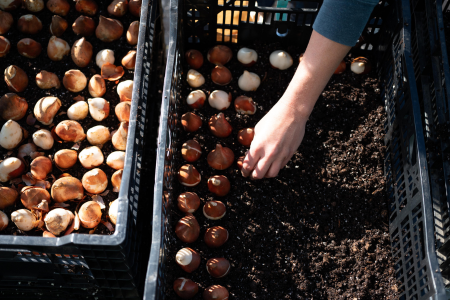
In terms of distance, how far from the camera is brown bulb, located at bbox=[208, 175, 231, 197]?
126 cm

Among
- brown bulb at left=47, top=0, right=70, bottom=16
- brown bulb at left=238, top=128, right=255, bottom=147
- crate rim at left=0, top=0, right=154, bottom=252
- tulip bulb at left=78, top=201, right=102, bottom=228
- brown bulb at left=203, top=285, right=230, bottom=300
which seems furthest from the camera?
brown bulb at left=47, top=0, right=70, bottom=16

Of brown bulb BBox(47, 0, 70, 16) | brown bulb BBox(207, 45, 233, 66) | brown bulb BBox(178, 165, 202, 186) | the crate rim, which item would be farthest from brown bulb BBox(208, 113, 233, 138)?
brown bulb BBox(47, 0, 70, 16)

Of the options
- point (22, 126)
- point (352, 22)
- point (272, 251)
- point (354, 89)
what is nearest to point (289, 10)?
point (354, 89)

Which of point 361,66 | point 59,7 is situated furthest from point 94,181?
point 361,66

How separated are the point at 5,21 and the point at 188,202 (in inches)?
42.1

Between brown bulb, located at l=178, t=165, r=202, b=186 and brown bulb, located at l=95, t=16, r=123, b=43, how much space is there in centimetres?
66

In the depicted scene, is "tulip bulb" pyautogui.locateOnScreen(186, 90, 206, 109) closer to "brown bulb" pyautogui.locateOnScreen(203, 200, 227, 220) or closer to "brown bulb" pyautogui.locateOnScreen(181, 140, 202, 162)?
"brown bulb" pyautogui.locateOnScreen(181, 140, 202, 162)

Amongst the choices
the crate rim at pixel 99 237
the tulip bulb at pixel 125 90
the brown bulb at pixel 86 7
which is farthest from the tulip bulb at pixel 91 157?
the brown bulb at pixel 86 7

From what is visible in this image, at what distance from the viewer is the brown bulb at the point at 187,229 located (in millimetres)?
1191

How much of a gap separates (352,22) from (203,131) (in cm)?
65

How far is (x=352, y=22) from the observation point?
954 mm

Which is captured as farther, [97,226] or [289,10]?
[289,10]

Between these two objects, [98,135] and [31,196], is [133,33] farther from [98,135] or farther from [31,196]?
[31,196]

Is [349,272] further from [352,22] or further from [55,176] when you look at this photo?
[55,176]
